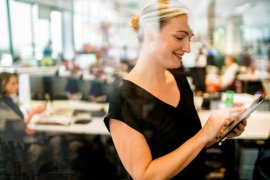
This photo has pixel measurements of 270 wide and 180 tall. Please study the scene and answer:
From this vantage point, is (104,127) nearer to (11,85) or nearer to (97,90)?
(11,85)

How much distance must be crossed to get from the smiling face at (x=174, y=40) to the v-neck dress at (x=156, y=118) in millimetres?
131

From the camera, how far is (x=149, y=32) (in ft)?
3.11

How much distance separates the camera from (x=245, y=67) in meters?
6.06

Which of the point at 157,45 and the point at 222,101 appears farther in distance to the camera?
the point at 222,101

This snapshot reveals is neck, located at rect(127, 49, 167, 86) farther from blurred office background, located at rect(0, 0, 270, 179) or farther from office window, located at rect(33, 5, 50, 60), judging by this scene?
office window, located at rect(33, 5, 50, 60)

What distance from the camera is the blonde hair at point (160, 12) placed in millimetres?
917

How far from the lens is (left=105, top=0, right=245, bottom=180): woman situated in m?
0.88

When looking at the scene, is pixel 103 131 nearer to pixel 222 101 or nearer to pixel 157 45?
pixel 222 101

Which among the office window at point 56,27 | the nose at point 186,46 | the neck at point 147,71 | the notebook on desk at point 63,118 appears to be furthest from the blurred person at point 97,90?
the nose at point 186,46

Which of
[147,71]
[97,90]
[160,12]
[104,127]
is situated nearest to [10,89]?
[104,127]

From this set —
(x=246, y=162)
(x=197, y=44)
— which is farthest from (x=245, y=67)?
(x=197, y=44)

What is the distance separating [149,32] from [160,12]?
0.07m

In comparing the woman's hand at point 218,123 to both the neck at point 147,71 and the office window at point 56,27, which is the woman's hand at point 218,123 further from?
the office window at point 56,27

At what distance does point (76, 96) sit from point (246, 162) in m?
1.78
